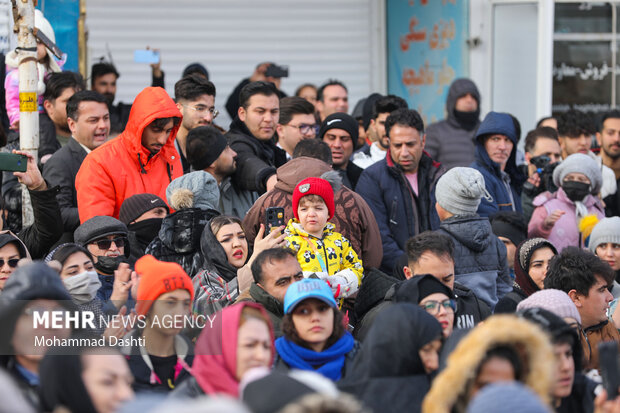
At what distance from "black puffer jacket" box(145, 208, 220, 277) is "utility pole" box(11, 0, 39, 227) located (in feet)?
3.28

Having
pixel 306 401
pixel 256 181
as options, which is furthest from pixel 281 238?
pixel 306 401

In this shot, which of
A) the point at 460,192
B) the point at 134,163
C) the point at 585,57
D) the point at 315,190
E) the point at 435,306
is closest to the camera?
the point at 435,306

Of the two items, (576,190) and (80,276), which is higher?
(576,190)

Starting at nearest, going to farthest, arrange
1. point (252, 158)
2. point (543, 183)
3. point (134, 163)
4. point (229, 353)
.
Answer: point (229, 353) → point (134, 163) → point (252, 158) → point (543, 183)

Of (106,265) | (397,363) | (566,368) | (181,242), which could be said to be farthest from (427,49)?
(397,363)

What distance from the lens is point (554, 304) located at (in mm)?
4773

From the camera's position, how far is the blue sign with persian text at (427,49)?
1063cm

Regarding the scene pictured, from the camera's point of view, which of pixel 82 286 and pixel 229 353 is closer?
pixel 229 353

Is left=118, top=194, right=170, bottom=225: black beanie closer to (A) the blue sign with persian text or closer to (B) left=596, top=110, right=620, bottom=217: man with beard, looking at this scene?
(B) left=596, top=110, right=620, bottom=217: man with beard

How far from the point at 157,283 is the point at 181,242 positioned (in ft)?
3.39

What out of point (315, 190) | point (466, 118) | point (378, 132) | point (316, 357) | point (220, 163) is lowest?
point (316, 357)

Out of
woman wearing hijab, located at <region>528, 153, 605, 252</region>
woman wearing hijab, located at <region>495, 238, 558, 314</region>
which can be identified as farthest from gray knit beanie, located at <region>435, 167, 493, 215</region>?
woman wearing hijab, located at <region>528, 153, 605, 252</region>

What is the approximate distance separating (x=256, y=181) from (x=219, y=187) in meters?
0.29

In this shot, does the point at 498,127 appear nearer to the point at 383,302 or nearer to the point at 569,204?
the point at 569,204
